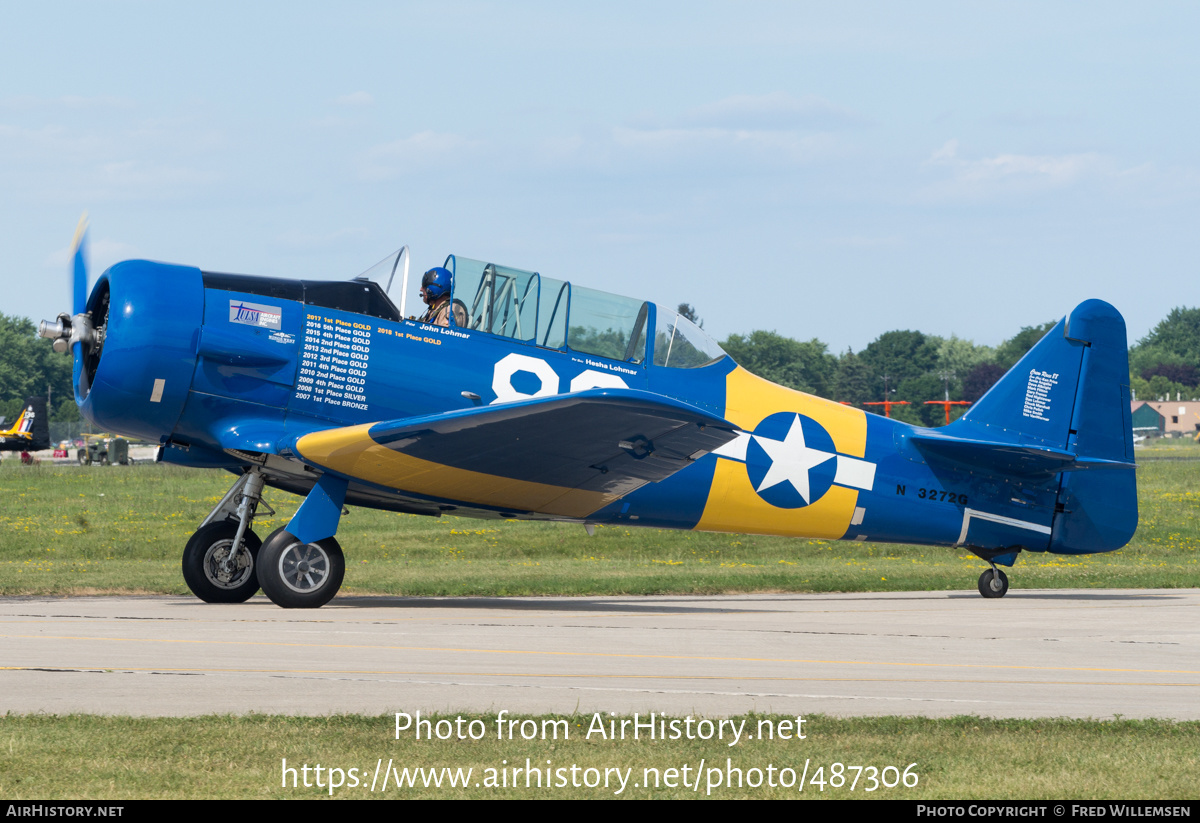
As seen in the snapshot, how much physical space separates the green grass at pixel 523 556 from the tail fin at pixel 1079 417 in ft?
4.58

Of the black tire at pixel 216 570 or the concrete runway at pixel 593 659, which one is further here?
the black tire at pixel 216 570

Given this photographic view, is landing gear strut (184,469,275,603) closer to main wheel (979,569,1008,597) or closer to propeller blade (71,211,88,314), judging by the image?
propeller blade (71,211,88,314)

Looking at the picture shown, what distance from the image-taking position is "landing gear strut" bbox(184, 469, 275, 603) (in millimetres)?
12203

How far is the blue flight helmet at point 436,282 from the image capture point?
1221cm

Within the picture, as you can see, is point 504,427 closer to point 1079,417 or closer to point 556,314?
point 556,314

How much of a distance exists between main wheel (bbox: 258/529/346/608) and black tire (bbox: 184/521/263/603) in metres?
1.15

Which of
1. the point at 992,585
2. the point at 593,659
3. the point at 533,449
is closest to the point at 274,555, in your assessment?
the point at 533,449

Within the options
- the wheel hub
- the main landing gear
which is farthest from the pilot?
the wheel hub

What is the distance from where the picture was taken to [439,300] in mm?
12234

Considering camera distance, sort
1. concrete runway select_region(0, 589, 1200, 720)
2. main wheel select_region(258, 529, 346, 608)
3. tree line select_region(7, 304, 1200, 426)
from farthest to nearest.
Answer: tree line select_region(7, 304, 1200, 426)
main wheel select_region(258, 529, 346, 608)
concrete runway select_region(0, 589, 1200, 720)

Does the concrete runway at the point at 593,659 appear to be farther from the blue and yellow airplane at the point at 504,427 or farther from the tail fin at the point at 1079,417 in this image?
the tail fin at the point at 1079,417

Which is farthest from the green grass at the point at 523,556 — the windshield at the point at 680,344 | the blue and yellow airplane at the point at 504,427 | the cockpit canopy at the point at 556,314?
the cockpit canopy at the point at 556,314

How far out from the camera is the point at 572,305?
40.8ft
